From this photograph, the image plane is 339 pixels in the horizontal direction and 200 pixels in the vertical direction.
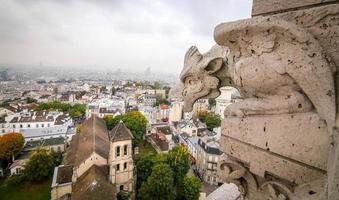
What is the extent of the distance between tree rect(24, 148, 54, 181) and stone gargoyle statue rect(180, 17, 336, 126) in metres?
25.7

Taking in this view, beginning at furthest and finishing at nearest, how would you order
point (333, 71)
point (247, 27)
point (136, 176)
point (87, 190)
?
point (136, 176) < point (87, 190) < point (247, 27) < point (333, 71)

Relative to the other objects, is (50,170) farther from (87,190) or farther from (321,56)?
(321,56)

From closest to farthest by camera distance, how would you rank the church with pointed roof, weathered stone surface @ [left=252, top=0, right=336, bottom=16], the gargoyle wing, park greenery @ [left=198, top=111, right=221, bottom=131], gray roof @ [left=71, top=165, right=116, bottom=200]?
1. the gargoyle wing
2. weathered stone surface @ [left=252, top=0, right=336, bottom=16]
3. gray roof @ [left=71, top=165, right=116, bottom=200]
4. the church with pointed roof
5. park greenery @ [left=198, top=111, right=221, bottom=131]

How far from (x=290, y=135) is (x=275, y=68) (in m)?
0.47

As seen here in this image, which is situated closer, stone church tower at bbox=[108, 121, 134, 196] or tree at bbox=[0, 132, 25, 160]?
stone church tower at bbox=[108, 121, 134, 196]

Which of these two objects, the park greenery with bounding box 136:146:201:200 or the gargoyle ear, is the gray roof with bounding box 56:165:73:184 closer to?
the park greenery with bounding box 136:146:201:200

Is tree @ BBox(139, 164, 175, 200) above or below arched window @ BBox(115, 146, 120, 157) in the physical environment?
below

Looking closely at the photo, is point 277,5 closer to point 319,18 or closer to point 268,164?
point 319,18

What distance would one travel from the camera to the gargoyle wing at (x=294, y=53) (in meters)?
1.32

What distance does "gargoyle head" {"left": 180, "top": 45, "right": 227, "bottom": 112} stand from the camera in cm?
208

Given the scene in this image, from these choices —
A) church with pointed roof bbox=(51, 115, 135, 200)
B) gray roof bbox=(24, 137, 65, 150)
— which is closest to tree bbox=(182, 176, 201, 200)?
church with pointed roof bbox=(51, 115, 135, 200)

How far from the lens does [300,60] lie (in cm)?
140

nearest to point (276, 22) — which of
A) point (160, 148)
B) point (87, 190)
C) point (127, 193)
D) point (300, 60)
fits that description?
point (300, 60)

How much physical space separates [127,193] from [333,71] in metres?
18.9
